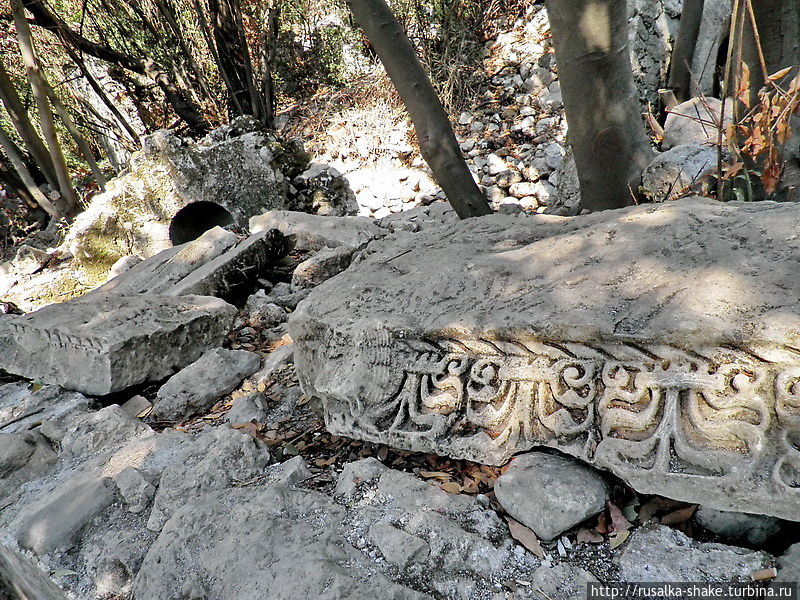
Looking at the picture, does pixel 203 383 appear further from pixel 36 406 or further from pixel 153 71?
pixel 153 71

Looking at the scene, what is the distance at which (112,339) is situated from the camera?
2.57m

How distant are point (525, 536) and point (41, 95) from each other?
6.37 metres

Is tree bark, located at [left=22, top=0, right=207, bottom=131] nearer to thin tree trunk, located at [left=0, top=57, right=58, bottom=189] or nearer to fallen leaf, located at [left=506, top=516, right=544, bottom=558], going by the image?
thin tree trunk, located at [left=0, top=57, right=58, bottom=189]

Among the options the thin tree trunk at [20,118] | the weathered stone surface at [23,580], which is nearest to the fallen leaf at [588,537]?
the weathered stone surface at [23,580]

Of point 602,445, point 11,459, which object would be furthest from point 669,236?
point 11,459

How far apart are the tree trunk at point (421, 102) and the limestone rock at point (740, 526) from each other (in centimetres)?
242

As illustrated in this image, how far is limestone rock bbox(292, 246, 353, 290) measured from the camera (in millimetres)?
3520

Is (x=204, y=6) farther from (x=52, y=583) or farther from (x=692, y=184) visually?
(x=52, y=583)

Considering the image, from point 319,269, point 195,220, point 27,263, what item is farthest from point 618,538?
point 27,263

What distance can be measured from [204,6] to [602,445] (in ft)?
23.1

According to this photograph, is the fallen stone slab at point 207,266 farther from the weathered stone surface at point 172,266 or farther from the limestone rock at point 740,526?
the limestone rock at point 740,526

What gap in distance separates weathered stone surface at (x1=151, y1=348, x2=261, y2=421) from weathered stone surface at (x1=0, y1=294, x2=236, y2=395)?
187mm

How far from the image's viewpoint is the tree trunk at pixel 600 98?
255 centimetres

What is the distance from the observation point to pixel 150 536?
166 cm
